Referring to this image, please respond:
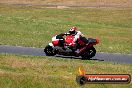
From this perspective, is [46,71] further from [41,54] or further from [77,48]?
[41,54]

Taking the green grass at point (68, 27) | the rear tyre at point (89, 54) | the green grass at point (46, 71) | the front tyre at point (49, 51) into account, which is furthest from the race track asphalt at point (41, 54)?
the green grass at point (68, 27)

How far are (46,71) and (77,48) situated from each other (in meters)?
6.23

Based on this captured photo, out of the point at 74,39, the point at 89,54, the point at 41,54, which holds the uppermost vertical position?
the point at 74,39

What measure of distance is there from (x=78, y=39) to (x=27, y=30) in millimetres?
19004

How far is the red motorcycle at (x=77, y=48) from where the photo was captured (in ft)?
89.5

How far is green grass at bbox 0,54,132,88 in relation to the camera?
18625 mm

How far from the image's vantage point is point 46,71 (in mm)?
21906

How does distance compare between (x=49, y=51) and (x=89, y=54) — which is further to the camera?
(x=49, y=51)

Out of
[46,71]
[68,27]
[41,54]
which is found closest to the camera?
[46,71]

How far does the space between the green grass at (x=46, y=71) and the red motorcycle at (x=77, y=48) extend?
1263 millimetres

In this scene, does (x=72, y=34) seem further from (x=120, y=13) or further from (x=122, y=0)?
(x=122, y=0)

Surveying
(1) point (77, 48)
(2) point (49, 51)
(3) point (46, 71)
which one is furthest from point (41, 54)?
(3) point (46, 71)

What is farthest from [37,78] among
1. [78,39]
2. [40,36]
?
[40,36]

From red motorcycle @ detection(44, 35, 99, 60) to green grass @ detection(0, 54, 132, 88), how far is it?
1.26 meters
